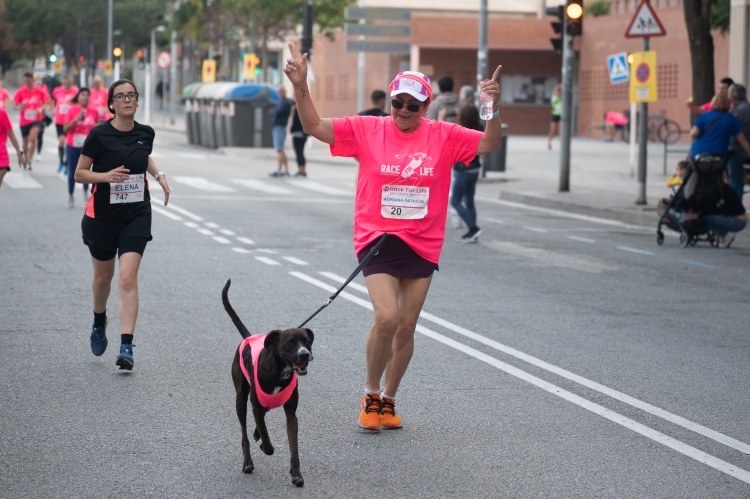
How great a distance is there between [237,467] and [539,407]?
6.53ft

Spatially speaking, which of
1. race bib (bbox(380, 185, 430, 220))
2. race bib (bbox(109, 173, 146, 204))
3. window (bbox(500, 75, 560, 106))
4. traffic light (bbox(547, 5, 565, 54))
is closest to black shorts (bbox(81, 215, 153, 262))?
race bib (bbox(109, 173, 146, 204))

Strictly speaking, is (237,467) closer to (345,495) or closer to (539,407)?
(345,495)

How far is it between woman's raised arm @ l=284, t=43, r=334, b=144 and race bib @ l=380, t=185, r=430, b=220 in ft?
1.33

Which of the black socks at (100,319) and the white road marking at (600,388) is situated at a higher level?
the black socks at (100,319)

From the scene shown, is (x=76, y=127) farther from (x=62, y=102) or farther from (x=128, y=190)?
(x=128, y=190)

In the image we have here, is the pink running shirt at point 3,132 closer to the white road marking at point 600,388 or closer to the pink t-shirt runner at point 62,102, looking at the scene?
the white road marking at point 600,388

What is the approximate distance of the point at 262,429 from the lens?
536 cm

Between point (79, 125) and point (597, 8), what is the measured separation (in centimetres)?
5164

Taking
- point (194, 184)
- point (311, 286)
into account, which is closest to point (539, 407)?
point (311, 286)

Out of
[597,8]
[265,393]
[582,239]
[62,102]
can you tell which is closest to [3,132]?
[582,239]

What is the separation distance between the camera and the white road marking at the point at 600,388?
6188mm

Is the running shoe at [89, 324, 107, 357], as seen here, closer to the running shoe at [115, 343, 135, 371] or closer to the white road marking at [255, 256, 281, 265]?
the running shoe at [115, 343, 135, 371]

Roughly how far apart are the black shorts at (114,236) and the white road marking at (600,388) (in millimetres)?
2563

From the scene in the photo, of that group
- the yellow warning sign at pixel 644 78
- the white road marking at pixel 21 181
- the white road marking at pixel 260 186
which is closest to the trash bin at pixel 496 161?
the white road marking at pixel 260 186
